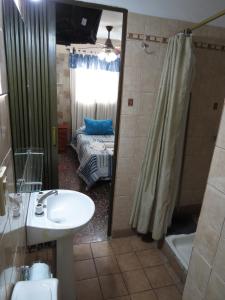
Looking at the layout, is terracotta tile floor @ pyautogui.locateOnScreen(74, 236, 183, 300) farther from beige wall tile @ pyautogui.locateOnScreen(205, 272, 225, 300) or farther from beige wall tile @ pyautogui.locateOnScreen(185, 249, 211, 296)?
beige wall tile @ pyautogui.locateOnScreen(205, 272, 225, 300)

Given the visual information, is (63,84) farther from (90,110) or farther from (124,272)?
(124,272)

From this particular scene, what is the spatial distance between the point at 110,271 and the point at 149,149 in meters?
1.13

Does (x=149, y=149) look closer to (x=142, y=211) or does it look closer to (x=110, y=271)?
(x=142, y=211)

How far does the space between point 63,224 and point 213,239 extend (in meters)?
0.82

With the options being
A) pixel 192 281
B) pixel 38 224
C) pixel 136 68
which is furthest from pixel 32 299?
pixel 136 68

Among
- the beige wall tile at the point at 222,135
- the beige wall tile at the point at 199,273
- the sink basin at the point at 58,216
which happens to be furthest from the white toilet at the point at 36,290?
the beige wall tile at the point at 222,135

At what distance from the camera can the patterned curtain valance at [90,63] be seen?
4.45 metres

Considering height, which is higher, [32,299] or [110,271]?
[32,299]

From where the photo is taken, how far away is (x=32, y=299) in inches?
30.8

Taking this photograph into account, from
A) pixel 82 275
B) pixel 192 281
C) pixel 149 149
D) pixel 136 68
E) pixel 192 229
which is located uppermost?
pixel 136 68

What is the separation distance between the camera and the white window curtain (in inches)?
182

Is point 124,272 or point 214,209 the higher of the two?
point 214,209

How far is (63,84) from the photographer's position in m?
4.73

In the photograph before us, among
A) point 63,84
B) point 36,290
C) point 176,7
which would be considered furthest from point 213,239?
point 63,84
